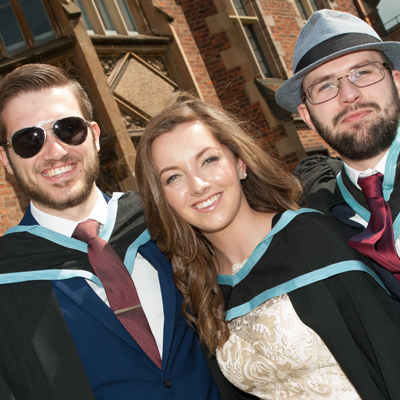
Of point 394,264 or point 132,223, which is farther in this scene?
point 132,223

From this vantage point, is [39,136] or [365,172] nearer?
[365,172]

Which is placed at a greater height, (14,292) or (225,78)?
(225,78)

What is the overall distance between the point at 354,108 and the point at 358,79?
6.6 inches

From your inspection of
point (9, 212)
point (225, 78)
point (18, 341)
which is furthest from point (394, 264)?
point (225, 78)

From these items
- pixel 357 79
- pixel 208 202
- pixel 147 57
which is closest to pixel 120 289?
pixel 208 202

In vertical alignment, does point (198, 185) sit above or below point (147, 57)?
below

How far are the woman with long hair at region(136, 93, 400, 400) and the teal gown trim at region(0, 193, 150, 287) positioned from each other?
0.19 metres

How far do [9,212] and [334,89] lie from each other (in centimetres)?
447

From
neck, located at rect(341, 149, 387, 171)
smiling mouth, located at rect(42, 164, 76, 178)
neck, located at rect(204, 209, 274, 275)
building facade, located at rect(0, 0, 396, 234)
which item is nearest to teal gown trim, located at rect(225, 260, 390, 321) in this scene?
neck, located at rect(204, 209, 274, 275)

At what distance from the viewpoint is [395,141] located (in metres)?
2.46

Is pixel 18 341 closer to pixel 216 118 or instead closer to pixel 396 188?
pixel 216 118

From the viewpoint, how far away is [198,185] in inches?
95.5

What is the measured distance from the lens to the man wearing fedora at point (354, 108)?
2406 mm

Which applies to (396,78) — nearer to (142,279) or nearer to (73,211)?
(142,279)
